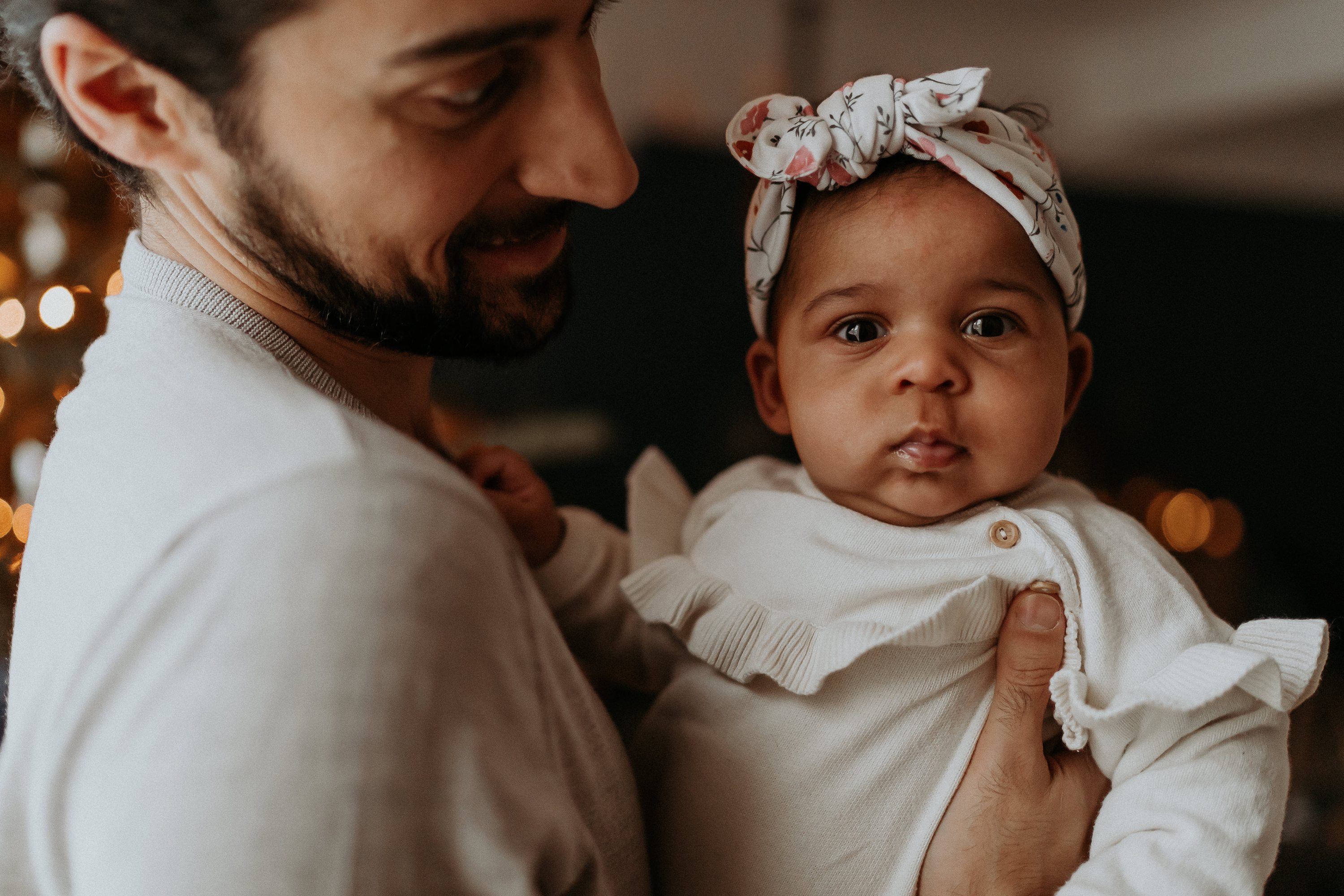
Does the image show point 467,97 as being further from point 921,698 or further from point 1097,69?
point 1097,69

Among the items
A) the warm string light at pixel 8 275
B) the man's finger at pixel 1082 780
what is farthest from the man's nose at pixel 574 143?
the warm string light at pixel 8 275

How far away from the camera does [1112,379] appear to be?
328cm

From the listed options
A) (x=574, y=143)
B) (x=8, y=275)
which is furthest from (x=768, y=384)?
(x=8, y=275)

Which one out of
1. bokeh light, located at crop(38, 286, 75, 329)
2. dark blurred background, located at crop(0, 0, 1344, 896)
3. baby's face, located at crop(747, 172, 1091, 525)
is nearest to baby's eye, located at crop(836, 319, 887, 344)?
baby's face, located at crop(747, 172, 1091, 525)

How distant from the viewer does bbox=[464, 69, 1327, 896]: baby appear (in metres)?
0.76

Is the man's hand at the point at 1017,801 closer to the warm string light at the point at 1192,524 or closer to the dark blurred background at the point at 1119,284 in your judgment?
the dark blurred background at the point at 1119,284

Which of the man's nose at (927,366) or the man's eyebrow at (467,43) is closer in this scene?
the man's eyebrow at (467,43)

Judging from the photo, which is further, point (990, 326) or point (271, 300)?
point (990, 326)

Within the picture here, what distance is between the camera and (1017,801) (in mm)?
796

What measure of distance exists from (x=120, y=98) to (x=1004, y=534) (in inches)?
31.8

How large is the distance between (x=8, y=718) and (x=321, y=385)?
297mm

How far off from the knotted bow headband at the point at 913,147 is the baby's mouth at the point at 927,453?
208 mm

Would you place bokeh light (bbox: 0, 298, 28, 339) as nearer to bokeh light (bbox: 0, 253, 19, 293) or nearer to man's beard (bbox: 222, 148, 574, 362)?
bokeh light (bbox: 0, 253, 19, 293)

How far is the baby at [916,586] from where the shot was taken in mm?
758
